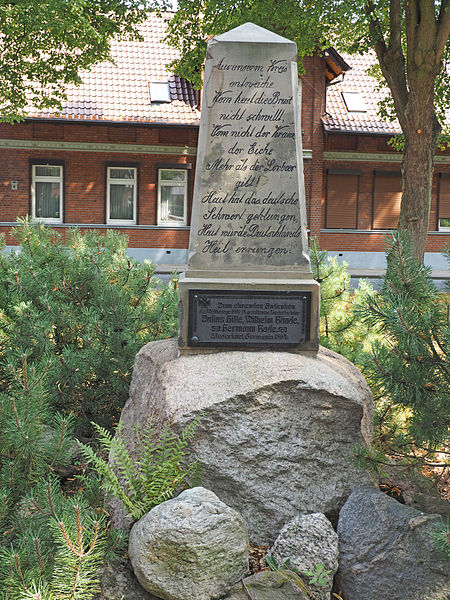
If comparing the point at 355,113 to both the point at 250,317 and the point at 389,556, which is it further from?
the point at 389,556

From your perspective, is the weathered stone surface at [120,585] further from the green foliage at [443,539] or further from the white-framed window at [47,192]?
the white-framed window at [47,192]

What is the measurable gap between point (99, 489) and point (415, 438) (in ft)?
5.56

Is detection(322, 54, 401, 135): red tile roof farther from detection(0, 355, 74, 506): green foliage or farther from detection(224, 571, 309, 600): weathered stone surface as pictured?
detection(224, 571, 309, 600): weathered stone surface

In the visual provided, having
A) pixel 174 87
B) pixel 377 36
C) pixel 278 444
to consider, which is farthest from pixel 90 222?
pixel 278 444

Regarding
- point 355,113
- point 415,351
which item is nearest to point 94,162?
point 355,113

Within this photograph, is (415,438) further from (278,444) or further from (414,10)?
(414,10)

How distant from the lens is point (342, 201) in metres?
24.4

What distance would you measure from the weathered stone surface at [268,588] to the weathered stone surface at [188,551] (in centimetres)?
6

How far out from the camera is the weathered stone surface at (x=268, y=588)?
326cm

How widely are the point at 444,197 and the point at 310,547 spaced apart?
76.0 feet

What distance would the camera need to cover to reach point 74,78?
16109mm

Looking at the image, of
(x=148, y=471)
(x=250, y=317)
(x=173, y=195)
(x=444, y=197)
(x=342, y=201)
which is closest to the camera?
(x=148, y=471)

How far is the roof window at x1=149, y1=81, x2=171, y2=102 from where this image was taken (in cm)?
2236

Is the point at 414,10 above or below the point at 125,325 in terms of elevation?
above
